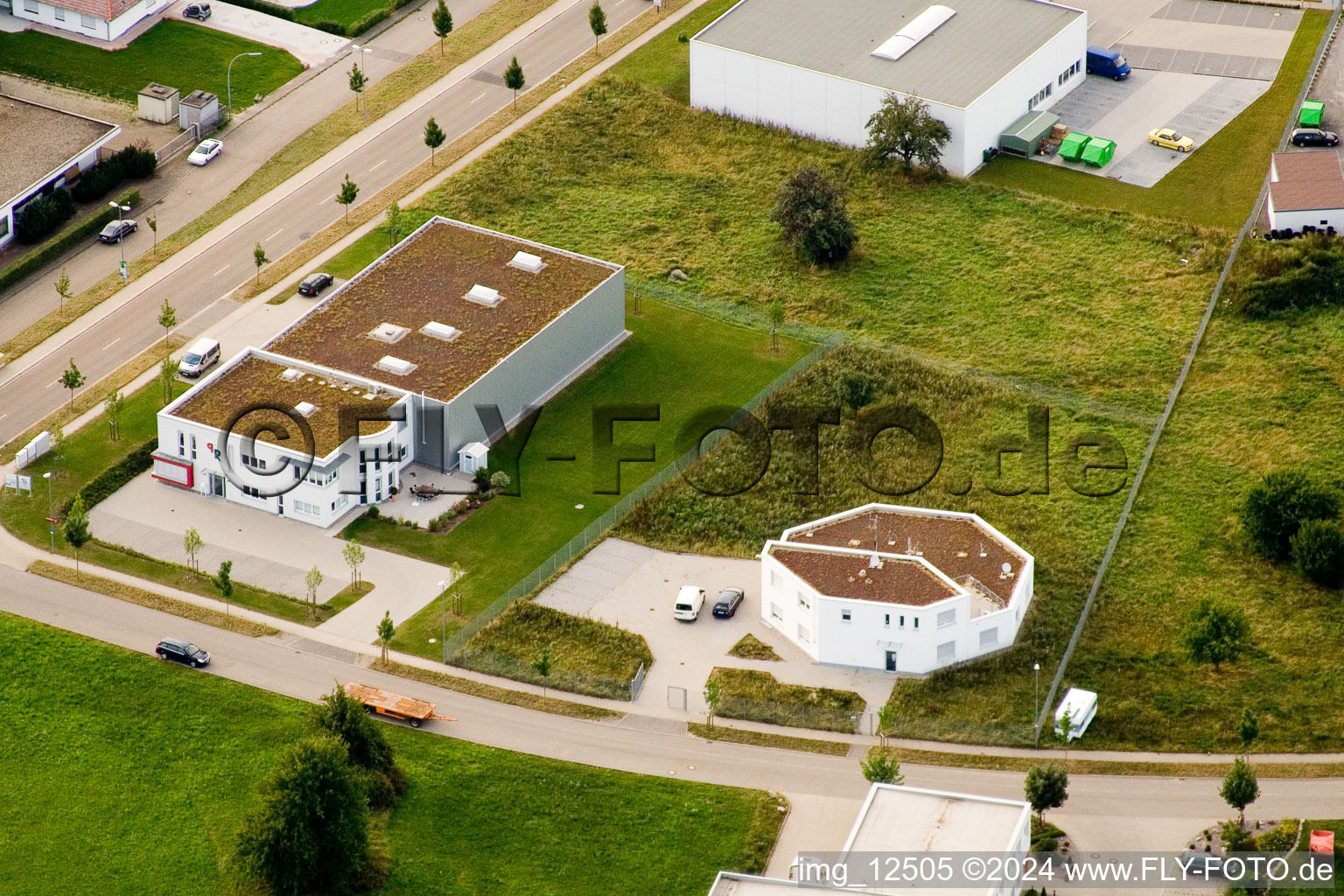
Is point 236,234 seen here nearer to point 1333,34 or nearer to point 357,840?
point 357,840

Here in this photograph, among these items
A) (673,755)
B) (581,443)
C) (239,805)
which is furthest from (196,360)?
(673,755)

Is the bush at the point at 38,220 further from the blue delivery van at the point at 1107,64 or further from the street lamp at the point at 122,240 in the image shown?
the blue delivery van at the point at 1107,64

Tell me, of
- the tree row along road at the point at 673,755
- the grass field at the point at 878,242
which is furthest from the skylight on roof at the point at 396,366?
the grass field at the point at 878,242

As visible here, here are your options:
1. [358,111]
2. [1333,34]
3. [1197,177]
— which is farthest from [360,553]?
[1333,34]

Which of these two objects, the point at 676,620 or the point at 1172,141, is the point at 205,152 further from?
the point at 1172,141

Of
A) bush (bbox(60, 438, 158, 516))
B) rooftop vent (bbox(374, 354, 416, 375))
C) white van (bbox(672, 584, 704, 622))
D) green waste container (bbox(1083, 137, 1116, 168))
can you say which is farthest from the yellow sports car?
bush (bbox(60, 438, 158, 516))
